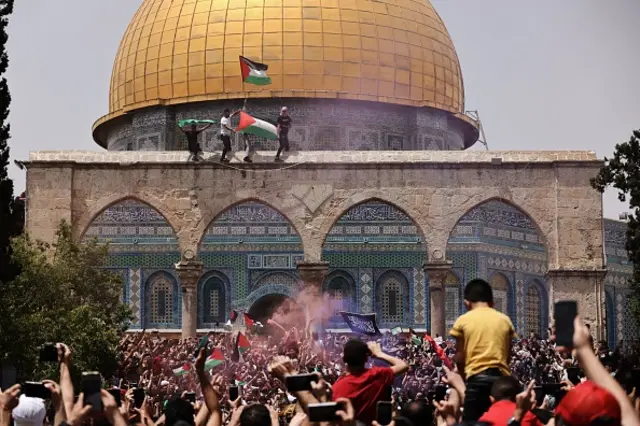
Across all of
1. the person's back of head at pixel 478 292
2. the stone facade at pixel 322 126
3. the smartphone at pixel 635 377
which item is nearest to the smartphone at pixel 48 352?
the person's back of head at pixel 478 292

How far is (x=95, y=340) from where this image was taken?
64.4 ft

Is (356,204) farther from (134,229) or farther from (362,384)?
(362,384)

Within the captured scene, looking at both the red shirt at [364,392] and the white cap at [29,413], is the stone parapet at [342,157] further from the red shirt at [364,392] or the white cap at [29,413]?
the red shirt at [364,392]

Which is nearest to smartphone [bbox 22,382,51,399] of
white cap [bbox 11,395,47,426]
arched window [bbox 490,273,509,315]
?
white cap [bbox 11,395,47,426]

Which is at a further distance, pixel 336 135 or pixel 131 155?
pixel 336 135

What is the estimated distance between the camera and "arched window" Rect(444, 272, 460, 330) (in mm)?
33969

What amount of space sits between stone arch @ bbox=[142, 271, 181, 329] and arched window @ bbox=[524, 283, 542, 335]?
27.7 feet

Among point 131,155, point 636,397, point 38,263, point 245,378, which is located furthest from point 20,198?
point 636,397

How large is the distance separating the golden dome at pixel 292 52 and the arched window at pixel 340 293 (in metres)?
4.68

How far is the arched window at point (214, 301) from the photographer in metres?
33.8

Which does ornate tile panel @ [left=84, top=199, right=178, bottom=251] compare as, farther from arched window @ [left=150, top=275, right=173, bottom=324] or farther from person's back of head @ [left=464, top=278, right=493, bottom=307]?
person's back of head @ [left=464, top=278, right=493, bottom=307]

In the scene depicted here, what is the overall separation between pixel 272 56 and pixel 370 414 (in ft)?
84.9

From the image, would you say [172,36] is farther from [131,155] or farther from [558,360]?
[558,360]

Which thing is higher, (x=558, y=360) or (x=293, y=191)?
(x=293, y=191)
